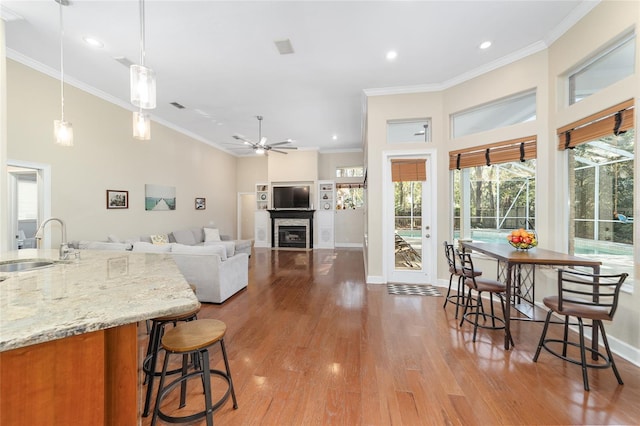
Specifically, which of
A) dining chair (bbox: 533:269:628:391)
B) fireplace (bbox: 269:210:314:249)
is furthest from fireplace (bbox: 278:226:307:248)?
dining chair (bbox: 533:269:628:391)

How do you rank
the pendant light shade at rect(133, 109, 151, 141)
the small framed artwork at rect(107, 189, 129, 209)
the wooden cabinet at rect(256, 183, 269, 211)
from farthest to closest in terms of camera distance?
the wooden cabinet at rect(256, 183, 269, 211)
the small framed artwork at rect(107, 189, 129, 209)
the pendant light shade at rect(133, 109, 151, 141)

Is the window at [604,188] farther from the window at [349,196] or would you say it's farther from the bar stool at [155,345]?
the window at [349,196]

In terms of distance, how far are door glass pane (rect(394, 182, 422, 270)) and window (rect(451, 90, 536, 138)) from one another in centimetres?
119

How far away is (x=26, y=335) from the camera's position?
34.3 inches

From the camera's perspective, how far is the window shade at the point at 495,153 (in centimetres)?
362

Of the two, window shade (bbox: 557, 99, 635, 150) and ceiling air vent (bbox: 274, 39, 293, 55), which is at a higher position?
ceiling air vent (bbox: 274, 39, 293, 55)

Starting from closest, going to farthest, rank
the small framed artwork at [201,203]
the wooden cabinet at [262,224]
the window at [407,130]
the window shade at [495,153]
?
1. the window shade at [495,153]
2. the window at [407,130]
3. the small framed artwork at [201,203]
4. the wooden cabinet at [262,224]

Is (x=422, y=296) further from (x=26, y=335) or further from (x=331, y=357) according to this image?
(x=26, y=335)

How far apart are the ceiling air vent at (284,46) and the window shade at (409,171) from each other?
8.37 feet

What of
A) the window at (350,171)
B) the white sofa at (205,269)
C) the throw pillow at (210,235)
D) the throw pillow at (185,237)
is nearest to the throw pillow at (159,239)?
the throw pillow at (185,237)

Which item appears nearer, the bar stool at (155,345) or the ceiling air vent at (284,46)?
the bar stool at (155,345)

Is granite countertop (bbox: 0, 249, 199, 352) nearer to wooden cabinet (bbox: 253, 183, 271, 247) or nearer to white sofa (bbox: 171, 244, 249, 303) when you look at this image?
white sofa (bbox: 171, 244, 249, 303)

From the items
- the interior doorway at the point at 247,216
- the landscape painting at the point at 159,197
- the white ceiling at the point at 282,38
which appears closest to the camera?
the white ceiling at the point at 282,38

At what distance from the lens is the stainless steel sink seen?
2.03 meters
